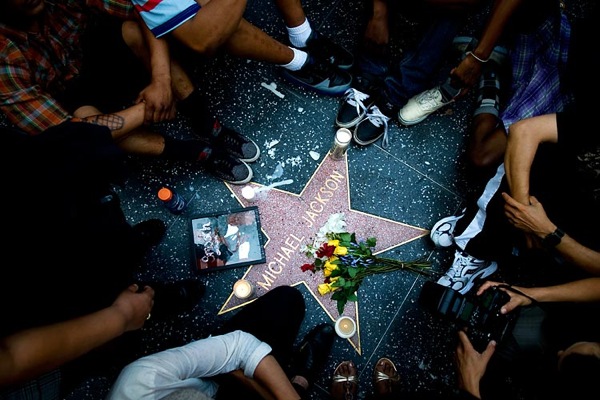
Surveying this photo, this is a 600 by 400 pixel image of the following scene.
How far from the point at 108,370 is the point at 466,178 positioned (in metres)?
2.58

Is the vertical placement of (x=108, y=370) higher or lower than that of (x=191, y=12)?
lower

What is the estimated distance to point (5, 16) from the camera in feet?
5.65

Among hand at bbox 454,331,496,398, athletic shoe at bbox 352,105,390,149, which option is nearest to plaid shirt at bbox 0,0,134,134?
athletic shoe at bbox 352,105,390,149

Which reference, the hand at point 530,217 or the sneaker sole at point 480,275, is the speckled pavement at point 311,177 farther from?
the hand at point 530,217

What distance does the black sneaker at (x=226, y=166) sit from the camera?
2361mm

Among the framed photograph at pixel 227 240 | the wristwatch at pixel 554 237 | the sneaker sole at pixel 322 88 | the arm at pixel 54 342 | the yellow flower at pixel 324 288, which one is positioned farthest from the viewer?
the sneaker sole at pixel 322 88

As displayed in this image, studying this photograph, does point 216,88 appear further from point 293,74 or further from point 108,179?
point 108,179

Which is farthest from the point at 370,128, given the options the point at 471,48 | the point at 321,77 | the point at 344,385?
the point at 344,385

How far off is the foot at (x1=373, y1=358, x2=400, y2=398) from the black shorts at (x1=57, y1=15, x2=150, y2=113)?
2.36 m

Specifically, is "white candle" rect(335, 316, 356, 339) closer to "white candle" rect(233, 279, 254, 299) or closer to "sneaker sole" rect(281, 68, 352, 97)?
"white candle" rect(233, 279, 254, 299)

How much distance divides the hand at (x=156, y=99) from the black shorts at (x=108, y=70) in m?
0.45

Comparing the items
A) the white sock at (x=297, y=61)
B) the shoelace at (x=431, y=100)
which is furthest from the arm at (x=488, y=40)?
the white sock at (x=297, y=61)

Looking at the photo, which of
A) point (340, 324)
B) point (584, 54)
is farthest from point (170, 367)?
point (584, 54)

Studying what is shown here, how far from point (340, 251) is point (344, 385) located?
806 mm
